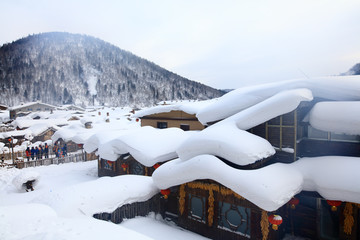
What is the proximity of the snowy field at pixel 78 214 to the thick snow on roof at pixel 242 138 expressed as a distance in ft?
10.8

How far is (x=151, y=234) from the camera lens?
888 centimetres

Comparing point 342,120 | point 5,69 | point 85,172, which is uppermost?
point 5,69

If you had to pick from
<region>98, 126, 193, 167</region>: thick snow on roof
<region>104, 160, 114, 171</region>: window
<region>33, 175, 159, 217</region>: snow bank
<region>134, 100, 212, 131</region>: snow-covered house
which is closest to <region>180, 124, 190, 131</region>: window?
<region>134, 100, 212, 131</region>: snow-covered house

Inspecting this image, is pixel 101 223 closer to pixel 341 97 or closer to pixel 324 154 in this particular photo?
pixel 324 154

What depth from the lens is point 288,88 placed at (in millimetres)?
9703

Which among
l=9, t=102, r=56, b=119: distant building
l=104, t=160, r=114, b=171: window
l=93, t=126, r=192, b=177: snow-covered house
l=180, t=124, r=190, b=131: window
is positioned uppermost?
l=9, t=102, r=56, b=119: distant building

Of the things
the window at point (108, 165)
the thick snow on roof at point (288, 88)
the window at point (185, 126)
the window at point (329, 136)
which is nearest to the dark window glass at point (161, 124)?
the window at point (185, 126)

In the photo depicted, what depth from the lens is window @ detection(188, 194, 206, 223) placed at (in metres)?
9.84

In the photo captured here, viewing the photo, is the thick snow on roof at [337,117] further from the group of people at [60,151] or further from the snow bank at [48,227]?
the group of people at [60,151]

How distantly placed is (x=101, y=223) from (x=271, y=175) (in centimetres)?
590

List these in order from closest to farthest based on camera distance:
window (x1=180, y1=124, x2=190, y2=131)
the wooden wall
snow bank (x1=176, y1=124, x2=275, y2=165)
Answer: snow bank (x1=176, y1=124, x2=275, y2=165) < the wooden wall < window (x1=180, y1=124, x2=190, y2=131)

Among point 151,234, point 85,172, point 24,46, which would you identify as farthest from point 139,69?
point 151,234

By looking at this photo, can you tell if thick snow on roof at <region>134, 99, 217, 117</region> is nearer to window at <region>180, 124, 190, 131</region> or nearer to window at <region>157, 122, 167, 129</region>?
window at <region>157, 122, 167, 129</region>

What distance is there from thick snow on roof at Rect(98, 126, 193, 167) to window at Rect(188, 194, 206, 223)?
359cm
